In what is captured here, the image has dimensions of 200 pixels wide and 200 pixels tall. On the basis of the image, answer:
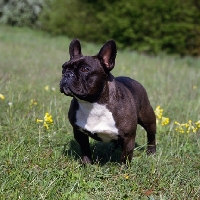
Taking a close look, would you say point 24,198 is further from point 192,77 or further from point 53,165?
point 192,77

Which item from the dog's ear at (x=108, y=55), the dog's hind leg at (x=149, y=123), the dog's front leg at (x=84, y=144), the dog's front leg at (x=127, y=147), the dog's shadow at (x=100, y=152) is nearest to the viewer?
the dog's ear at (x=108, y=55)

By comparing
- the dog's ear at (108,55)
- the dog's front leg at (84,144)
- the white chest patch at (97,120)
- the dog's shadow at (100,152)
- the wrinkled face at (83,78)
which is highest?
the dog's ear at (108,55)

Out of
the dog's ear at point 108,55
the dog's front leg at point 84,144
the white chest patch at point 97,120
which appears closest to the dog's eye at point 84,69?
the dog's ear at point 108,55

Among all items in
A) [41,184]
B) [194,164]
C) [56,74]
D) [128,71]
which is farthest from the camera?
[128,71]

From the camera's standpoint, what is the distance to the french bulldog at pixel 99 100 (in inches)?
158

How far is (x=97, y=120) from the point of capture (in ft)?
13.8

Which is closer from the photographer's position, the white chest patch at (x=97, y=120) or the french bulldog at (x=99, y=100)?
the french bulldog at (x=99, y=100)

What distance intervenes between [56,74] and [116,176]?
222 inches

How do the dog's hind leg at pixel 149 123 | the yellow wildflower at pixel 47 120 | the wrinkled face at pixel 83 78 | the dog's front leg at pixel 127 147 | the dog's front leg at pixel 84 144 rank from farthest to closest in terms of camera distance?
1. the dog's hind leg at pixel 149 123
2. the yellow wildflower at pixel 47 120
3. the dog's front leg at pixel 84 144
4. the dog's front leg at pixel 127 147
5. the wrinkled face at pixel 83 78

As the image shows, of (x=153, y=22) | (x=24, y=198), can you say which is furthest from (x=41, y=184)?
(x=153, y=22)

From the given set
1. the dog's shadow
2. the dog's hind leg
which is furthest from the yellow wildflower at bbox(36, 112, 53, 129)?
the dog's hind leg

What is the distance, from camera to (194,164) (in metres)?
4.71

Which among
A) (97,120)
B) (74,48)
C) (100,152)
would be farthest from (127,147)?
(74,48)

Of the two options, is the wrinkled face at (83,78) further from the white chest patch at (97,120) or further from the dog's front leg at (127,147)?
the dog's front leg at (127,147)
